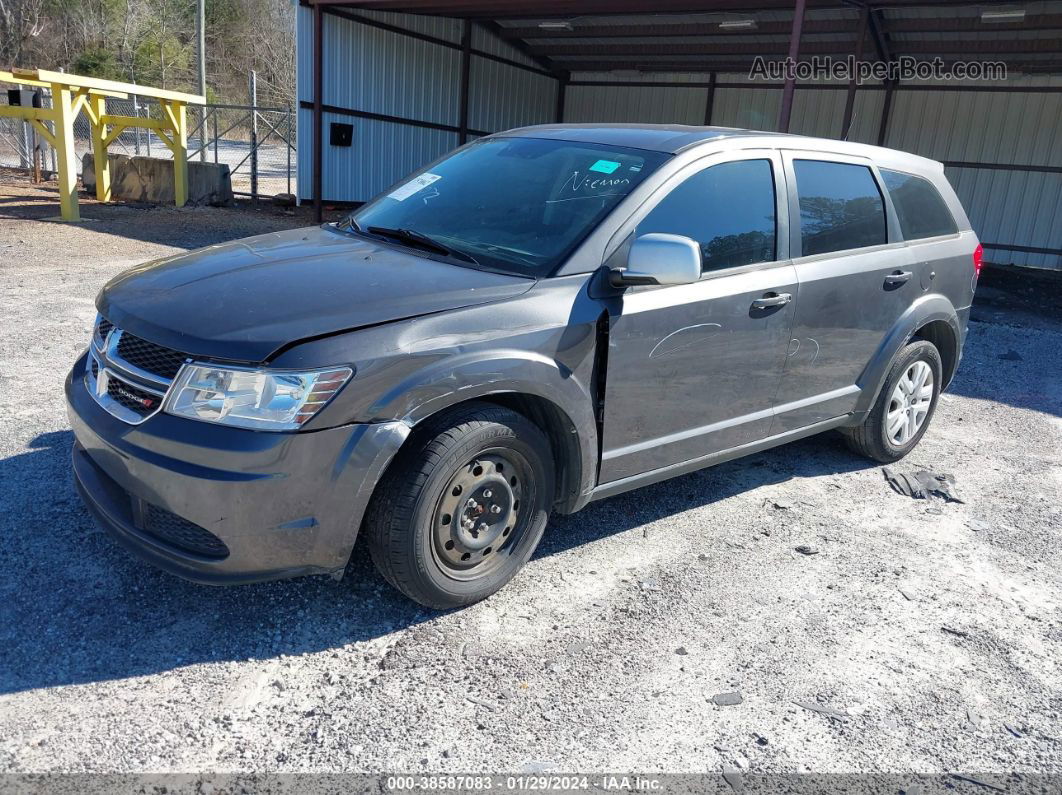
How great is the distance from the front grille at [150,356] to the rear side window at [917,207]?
3.92 m

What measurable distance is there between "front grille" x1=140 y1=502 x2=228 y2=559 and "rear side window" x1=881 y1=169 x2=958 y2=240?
13.2ft

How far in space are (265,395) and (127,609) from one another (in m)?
1.12

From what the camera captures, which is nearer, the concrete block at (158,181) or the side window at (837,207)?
the side window at (837,207)

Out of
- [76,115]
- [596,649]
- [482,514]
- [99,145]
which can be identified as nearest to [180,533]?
[482,514]

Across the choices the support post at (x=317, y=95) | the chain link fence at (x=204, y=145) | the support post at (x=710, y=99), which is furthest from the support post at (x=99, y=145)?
the support post at (x=710, y=99)

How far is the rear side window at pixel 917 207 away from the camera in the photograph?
15.9 feet

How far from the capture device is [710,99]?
1967cm

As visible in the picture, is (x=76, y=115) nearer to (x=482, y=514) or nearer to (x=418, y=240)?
(x=418, y=240)

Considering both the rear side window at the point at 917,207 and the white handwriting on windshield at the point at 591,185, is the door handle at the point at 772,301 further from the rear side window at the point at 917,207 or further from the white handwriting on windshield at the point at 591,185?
the rear side window at the point at 917,207

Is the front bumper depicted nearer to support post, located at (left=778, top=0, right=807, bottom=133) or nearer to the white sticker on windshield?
the white sticker on windshield

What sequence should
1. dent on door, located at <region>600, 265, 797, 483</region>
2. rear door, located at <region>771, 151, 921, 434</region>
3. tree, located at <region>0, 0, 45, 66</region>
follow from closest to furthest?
dent on door, located at <region>600, 265, 797, 483</region>
rear door, located at <region>771, 151, 921, 434</region>
tree, located at <region>0, 0, 45, 66</region>

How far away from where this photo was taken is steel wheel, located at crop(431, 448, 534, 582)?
310 centimetres

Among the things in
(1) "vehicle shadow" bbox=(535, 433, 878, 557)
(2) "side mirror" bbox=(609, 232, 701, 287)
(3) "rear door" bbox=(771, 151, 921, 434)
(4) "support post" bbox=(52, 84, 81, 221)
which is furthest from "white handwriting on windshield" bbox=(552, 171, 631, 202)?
(4) "support post" bbox=(52, 84, 81, 221)

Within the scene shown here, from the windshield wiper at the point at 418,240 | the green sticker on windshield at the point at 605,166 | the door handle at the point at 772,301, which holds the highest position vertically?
the green sticker on windshield at the point at 605,166
